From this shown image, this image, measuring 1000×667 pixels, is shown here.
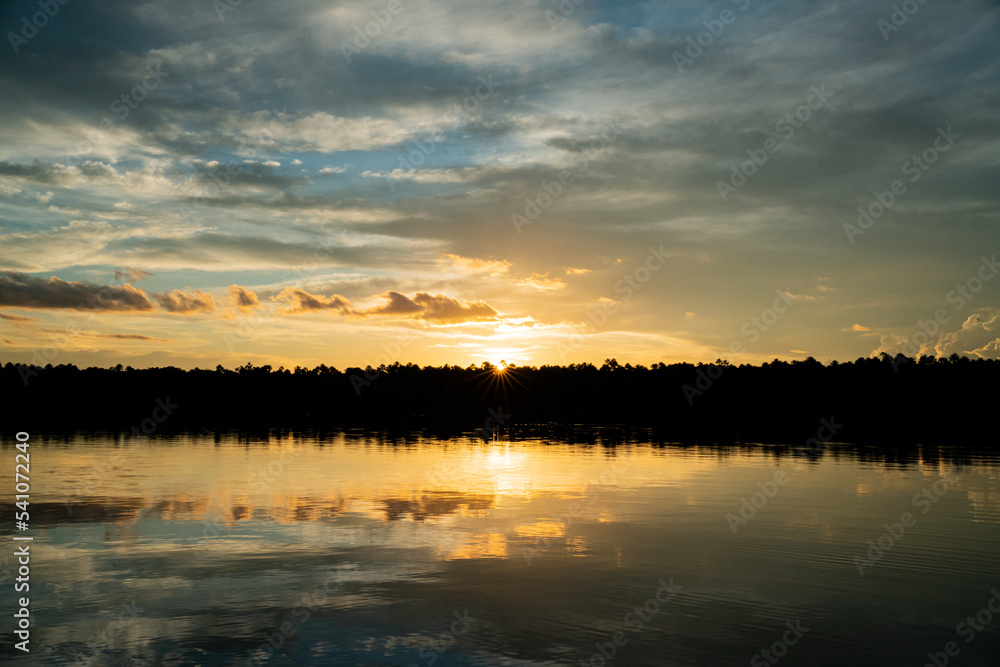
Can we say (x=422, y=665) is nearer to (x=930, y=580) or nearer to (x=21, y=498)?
(x=930, y=580)

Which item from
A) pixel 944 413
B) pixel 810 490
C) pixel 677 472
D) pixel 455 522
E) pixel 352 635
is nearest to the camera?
pixel 352 635

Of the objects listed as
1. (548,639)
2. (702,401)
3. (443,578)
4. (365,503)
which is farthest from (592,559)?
(702,401)

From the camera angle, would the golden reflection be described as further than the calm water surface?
Yes

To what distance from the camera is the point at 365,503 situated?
32812mm

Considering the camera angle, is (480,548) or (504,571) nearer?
(504,571)

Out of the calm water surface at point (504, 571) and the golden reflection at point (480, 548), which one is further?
the golden reflection at point (480, 548)

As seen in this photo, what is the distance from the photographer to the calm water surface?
580 inches

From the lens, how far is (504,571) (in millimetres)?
20594

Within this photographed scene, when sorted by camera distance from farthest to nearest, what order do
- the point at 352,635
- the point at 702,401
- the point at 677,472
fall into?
the point at 702,401 < the point at 677,472 < the point at 352,635

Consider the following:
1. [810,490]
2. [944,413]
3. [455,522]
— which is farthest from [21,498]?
[944,413]

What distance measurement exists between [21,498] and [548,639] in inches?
1069

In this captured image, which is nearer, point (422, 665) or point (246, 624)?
point (422, 665)

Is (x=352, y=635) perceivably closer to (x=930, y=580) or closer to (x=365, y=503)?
(x=930, y=580)

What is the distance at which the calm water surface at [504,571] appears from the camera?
14.7 meters
